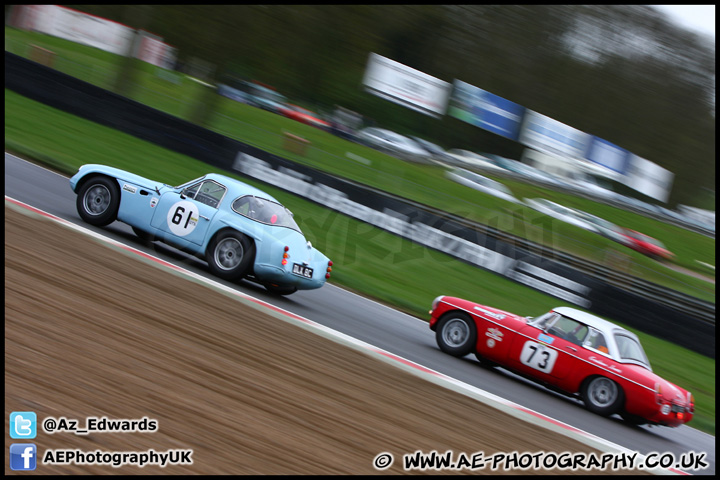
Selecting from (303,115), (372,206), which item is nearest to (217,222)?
(372,206)

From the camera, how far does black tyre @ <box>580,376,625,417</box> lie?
24.3ft

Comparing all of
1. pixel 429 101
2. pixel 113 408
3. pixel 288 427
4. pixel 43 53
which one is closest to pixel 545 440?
pixel 288 427

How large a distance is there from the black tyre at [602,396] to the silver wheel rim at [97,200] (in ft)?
20.1

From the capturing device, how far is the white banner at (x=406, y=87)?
2325 centimetres

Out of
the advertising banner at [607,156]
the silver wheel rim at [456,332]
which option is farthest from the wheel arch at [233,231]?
the advertising banner at [607,156]

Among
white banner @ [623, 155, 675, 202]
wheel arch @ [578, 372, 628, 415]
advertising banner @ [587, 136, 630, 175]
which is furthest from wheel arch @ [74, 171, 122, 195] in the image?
white banner @ [623, 155, 675, 202]

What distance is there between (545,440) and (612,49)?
41.9 meters

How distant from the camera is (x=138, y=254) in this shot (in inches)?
321

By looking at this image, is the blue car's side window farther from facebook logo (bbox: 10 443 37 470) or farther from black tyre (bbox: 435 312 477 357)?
facebook logo (bbox: 10 443 37 470)

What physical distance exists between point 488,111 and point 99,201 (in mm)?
23429

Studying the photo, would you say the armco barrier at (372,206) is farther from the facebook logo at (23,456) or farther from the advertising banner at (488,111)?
the advertising banner at (488,111)

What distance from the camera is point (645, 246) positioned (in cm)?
2744

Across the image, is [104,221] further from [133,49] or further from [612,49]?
[612,49]

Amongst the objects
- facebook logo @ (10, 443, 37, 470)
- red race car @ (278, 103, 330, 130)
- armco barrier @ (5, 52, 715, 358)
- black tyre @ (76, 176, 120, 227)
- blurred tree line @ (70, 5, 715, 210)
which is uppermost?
blurred tree line @ (70, 5, 715, 210)
